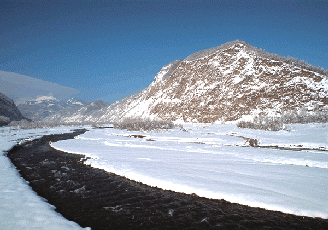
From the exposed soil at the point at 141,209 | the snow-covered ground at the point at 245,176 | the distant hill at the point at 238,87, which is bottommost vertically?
the exposed soil at the point at 141,209

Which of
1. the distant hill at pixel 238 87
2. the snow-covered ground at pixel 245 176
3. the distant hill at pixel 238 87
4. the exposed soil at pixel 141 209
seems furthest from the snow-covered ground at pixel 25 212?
the distant hill at pixel 238 87

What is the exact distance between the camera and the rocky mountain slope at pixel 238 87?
112 feet

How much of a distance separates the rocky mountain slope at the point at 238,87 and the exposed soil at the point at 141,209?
106 feet

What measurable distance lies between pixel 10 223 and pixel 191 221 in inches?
210

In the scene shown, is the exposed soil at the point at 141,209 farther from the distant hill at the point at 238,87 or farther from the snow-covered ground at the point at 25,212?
the distant hill at the point at 238,87

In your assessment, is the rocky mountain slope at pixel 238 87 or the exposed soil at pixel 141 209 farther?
the rocky mountain slope at pixel 238 87

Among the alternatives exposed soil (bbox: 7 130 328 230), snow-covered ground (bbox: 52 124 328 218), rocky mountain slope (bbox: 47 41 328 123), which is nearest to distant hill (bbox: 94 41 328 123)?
rocky mountain slope (bbox: 47 41 328 123)

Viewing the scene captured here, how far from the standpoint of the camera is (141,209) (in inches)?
280

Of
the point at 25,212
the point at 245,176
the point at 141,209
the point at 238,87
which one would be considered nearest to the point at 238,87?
the point at 238,87

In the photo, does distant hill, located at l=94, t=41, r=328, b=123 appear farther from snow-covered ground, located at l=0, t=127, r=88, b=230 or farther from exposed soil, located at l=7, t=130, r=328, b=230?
snow-covered ground, located at l=0, t=127, r=88, b=230

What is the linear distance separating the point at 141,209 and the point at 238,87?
41.5 m

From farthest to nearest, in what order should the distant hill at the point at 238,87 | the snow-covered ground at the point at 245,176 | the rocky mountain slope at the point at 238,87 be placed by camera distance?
the rocky mountain slope at the point at 238,87, the distant hill at the point at 238,87, the snow-covered ground at the point at 245,176

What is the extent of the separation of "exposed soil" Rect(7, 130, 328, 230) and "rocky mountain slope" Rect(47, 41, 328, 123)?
106ft

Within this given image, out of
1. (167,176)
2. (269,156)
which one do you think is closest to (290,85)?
(269,156)
